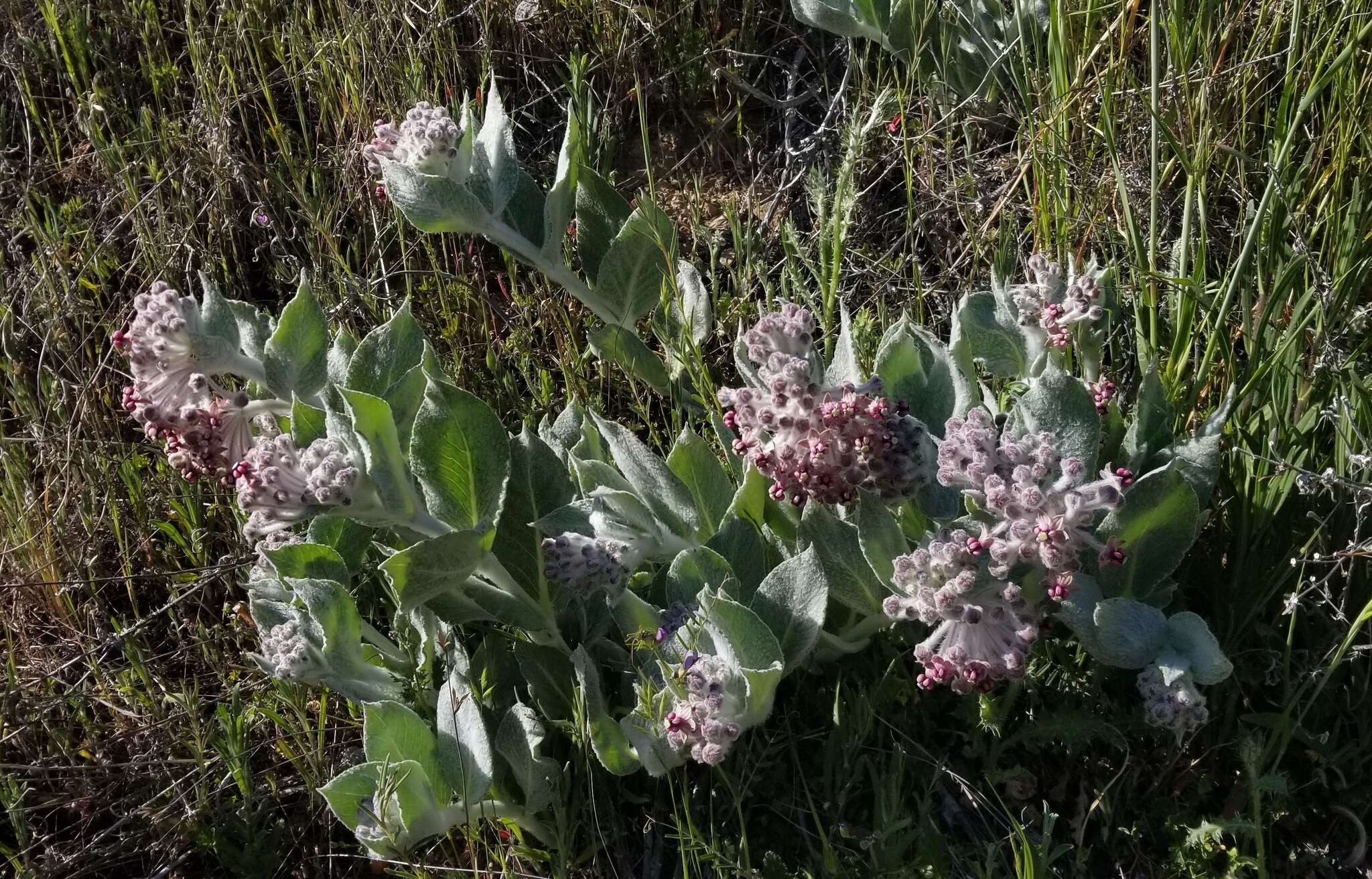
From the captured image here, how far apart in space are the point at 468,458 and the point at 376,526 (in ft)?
0.72

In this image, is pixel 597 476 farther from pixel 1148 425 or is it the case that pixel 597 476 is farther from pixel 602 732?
pixel 1148 425

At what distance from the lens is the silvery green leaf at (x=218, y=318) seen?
2.28 metres

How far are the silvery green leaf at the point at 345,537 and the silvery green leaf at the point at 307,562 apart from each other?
0.15ft

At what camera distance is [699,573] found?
2.19 m

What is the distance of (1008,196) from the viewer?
10.1 ft

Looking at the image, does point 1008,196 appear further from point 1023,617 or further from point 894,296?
point 1023,617

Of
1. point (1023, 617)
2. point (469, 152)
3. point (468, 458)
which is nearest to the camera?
point (1023, 617)

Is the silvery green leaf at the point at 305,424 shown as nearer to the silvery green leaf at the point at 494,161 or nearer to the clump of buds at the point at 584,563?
the clump of buds at the point at 584,563

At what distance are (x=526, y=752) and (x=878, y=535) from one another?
71cm

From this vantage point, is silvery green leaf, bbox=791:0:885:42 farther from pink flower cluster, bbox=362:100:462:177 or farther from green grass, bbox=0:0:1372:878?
pink flower cluster, bbox=362:100:462:177

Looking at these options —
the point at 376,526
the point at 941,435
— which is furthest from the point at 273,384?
the point at 941,435

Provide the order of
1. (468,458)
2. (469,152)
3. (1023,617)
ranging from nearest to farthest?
(1023,617), (468,458), (469,152)

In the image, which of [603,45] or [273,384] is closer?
[273,384]

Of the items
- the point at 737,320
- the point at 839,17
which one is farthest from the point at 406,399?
the point at 839,17
